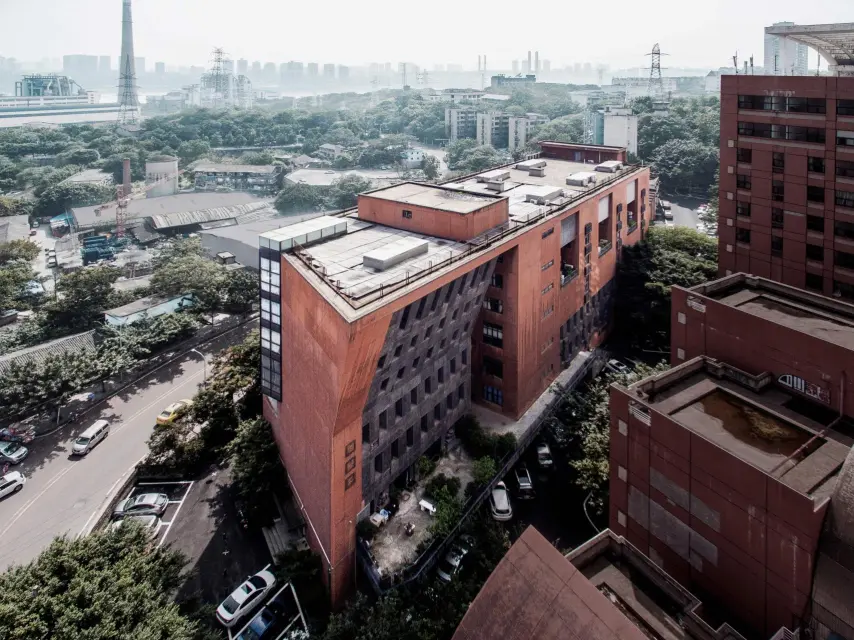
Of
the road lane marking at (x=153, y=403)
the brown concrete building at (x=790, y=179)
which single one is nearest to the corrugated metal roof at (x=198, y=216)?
the road lane marking at (x=153, y=403)

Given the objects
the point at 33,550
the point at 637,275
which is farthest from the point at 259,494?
the point at 637,275

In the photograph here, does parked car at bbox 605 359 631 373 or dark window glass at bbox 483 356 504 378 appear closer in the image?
dark window glass at bbox 483 356 504 378

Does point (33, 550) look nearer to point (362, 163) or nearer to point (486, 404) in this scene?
point (486, 404)

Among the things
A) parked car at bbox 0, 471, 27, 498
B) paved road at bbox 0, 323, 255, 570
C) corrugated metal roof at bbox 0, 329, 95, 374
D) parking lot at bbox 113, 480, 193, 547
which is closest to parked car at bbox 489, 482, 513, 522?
parking lot at bbox 113, 480, 193, 547

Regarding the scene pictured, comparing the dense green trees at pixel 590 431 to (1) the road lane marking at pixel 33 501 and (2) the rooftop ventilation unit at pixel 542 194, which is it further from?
(1) the road lane marking at pixel 33 501

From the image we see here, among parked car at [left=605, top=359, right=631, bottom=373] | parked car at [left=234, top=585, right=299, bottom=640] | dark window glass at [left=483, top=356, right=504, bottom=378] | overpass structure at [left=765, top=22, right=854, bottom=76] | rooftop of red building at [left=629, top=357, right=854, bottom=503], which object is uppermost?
overpass structure at [left=765, top=22, right=854, bottom=76]

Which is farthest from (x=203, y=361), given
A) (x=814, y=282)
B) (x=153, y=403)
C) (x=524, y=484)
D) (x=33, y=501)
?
(x=814, y=282)

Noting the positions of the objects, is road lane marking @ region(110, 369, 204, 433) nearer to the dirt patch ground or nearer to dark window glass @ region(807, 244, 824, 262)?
the dirt patch ground
